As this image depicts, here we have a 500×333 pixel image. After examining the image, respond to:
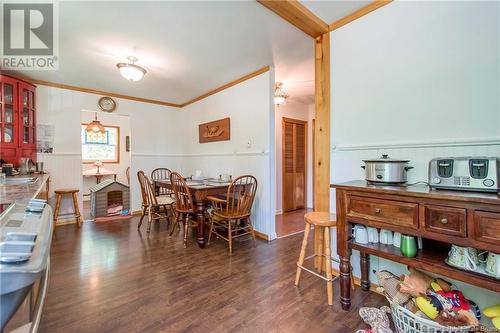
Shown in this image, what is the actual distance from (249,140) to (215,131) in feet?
3.00

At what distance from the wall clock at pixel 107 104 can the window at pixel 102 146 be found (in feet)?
6.74

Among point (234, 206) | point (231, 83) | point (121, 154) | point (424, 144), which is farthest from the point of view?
point (121, 154)

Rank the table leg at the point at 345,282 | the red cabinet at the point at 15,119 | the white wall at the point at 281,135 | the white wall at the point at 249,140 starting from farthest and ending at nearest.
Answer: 1. the white wall at the point at 281,135
2. the white wall at the point at 249,140
3. the red cabinet at the point at 15,119
4. the table leg at the point at 345,282

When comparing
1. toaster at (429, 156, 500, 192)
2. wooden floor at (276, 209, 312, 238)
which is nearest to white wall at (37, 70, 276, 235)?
wooden floor at (276, 209, 312, 238)

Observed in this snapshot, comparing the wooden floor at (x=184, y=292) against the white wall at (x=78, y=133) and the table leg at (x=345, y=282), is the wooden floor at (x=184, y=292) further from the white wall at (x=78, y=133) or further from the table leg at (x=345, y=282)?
the white wall at (x=78, y=133)

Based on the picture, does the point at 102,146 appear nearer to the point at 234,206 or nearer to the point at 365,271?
the point at 234,206

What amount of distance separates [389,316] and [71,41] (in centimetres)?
369

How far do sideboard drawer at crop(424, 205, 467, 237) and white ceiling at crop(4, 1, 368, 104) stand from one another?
165 cm

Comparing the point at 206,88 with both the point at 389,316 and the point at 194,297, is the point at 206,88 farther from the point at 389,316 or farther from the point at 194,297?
the point at 389,316

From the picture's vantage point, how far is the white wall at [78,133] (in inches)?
150

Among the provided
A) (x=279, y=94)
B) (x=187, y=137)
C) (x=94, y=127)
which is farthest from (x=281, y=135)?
(x=94, y=127)

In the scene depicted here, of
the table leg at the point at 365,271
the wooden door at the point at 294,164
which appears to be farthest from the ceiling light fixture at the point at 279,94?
the table leg at the point at 365,271

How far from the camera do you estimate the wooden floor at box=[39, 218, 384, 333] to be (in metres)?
1.52

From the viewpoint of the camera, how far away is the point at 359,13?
76.6 inches
